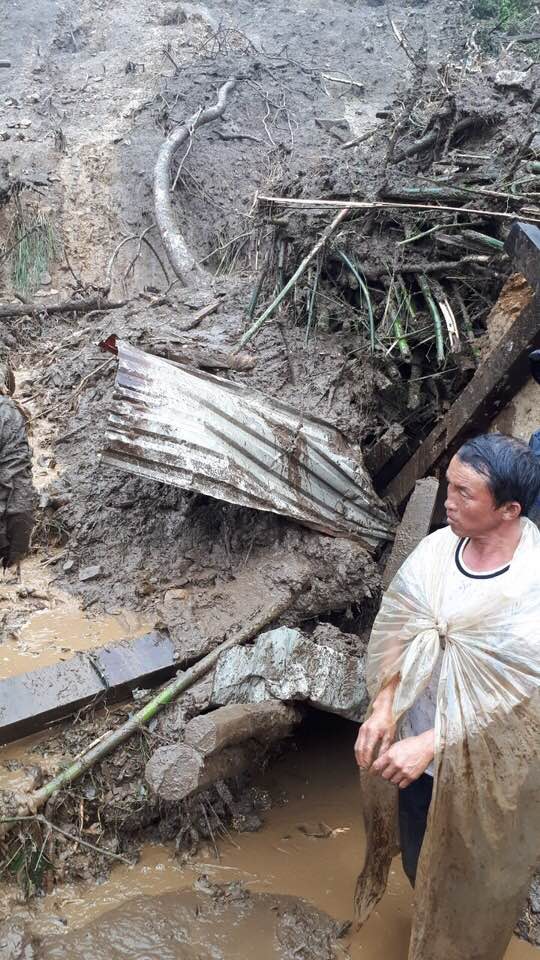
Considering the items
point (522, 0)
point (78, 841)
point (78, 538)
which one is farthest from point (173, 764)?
point (522, 0)

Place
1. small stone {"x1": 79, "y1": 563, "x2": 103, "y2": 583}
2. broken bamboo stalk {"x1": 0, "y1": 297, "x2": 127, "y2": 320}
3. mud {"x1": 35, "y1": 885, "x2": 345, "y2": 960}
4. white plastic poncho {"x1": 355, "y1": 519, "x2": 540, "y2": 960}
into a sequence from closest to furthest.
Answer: white plastic poncho {"x1": 355, "y1": 519, "x2": 540, "y2": 960}, mud {"x1": 35, "y1": 885, "x2": 345, "y2": 960}, small stone {"x1": 79, "y1": 563, "x2": 103, "y2": 583}, broken bamboo stalk {"x1": 0, "y1": 297, "x2": 127, "y2": 320}

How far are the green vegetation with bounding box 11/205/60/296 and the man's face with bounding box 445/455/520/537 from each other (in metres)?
8.79

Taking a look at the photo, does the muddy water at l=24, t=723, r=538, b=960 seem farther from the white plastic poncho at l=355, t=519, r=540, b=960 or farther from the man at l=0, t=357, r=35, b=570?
the man at l=0, t=357, r=35, b=570

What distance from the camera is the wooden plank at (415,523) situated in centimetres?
391

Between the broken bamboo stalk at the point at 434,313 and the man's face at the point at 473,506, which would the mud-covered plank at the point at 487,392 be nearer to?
the broken bamboo stalk at the point at 434,313

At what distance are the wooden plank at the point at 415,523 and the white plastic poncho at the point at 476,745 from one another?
1533 mm

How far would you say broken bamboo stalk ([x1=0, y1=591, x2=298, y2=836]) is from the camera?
3115 millimetres

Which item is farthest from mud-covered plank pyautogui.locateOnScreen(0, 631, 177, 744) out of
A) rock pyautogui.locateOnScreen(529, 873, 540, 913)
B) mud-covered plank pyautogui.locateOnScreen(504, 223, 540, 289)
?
mud-covered plank pyautogui.locateOnScreen(504, 223, 540, 289)

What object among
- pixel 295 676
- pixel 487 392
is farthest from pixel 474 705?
pixel 487 392

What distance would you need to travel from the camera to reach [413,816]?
8.50 ft

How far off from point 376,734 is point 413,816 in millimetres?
543

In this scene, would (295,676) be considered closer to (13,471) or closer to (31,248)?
(13,471)

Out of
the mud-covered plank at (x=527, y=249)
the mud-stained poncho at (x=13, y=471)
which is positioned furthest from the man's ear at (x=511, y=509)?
the mud-stained poncho at (x=13, y=471)

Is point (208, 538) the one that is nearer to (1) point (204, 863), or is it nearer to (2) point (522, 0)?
(1) point (204, 863)
